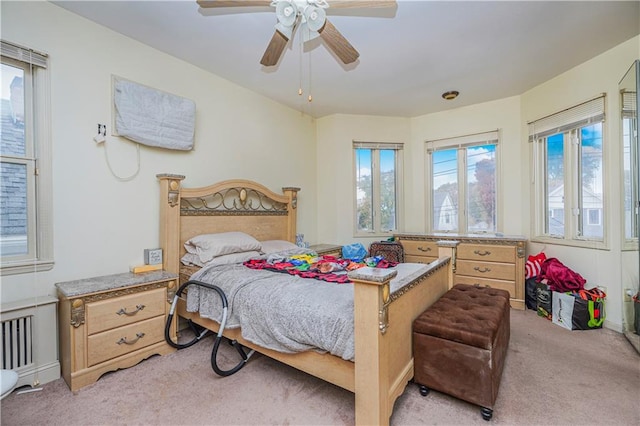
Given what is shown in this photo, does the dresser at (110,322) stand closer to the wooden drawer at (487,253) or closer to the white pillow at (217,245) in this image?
the white pillow at (217,245)

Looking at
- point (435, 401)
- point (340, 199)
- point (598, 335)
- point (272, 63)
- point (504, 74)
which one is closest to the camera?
point (435, 401)

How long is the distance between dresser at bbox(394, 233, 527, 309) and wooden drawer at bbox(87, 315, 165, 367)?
117 inches

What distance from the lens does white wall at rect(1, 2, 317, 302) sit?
6.88 ft

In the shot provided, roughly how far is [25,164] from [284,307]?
6.88 ft

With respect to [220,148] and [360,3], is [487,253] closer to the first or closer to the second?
[360,3]

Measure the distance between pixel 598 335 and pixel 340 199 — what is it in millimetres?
3150

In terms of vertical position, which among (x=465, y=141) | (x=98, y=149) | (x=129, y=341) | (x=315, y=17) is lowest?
(x=129, y=341)

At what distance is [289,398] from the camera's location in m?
1.81

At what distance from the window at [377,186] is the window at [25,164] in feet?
11.5

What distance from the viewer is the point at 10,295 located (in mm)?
1935

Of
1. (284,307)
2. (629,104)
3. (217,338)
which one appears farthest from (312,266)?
(629,104)

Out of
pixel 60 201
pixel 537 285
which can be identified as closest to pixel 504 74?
pixel 537 285

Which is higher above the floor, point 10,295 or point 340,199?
point 340,199

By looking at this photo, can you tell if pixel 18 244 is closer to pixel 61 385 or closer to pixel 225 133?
pixel 61 385
